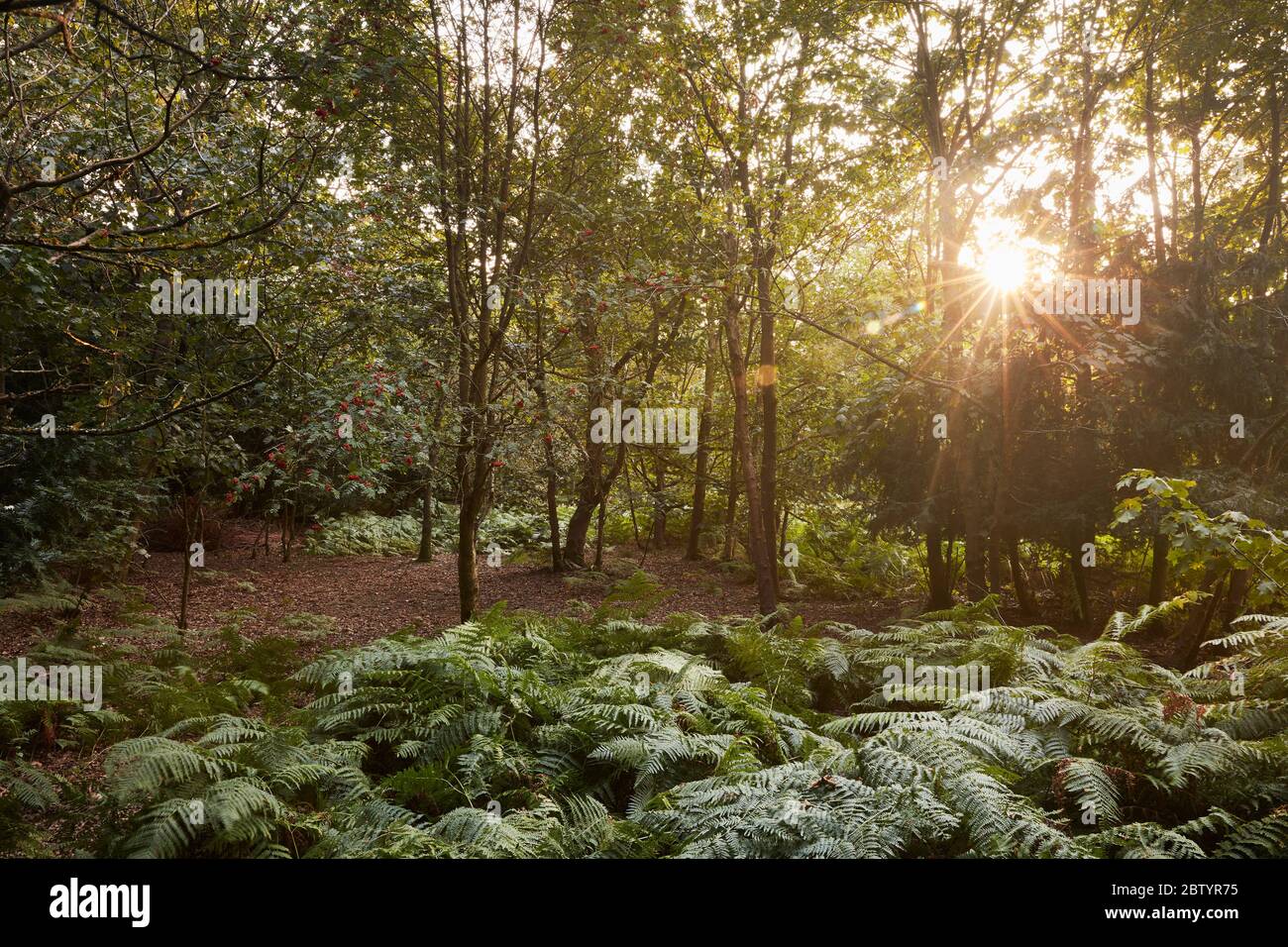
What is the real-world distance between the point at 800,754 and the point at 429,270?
644cm

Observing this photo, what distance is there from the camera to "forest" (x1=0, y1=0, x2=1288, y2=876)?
3.64 m

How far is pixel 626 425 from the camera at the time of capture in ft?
41.5

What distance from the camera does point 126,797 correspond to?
3066 mm

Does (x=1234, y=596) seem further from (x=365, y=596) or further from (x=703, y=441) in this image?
(x=365, y=596)

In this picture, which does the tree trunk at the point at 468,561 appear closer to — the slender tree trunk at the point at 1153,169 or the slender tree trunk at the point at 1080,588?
the slender tree trunk at the point at 1080,588

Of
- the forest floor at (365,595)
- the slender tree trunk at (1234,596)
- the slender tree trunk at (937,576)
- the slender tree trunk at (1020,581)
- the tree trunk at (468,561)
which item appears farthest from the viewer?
the slender tree trunk at (937,576)

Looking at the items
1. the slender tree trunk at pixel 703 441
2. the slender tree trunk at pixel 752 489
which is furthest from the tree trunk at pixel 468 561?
the slender tree trunk at pixel 703 441

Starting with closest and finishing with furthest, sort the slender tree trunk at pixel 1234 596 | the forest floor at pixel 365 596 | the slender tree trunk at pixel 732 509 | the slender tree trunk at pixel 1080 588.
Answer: the slender tree trunk at pixel 1234 596, the forest floor at pixel 365 596, the slender tree trunk at pixel 1080 588, the slender tree trunk at pixel 732 509

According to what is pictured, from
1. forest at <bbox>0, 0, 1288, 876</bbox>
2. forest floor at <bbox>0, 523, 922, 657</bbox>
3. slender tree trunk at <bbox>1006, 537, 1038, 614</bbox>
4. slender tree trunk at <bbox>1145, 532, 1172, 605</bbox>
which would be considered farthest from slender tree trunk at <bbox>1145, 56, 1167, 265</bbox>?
forest floor at <bbox>0, 523, 922, 657</bbox>

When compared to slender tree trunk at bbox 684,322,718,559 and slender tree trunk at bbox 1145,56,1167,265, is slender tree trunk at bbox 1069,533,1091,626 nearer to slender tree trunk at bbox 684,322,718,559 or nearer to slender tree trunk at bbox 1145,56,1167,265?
slender tree trunk at bbox 1145,56,1167,265

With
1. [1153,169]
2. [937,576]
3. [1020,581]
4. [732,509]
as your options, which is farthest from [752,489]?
[1153,169]

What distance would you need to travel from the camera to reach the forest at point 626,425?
364cm
